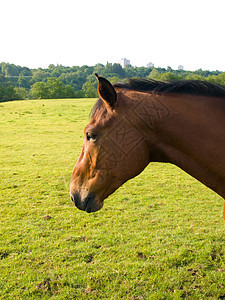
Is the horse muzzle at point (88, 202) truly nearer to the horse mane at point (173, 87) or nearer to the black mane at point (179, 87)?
the horse mane at point (173, 87)

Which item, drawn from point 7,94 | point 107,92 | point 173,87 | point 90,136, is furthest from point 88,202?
point 7,94

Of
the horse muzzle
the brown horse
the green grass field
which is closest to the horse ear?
the brown horse

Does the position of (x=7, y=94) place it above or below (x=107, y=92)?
below

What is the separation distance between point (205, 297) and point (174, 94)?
2279 mm

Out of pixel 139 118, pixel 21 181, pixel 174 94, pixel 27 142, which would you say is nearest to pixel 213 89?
pixel 174 94

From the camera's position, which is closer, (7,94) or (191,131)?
(191,131)

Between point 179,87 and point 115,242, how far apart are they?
8.76 feet

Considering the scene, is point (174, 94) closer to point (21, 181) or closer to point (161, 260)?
point (161, 260)

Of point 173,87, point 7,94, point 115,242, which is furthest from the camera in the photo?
point 7,94

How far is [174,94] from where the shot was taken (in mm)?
2027

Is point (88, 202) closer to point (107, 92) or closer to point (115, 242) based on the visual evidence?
point (107, 92)

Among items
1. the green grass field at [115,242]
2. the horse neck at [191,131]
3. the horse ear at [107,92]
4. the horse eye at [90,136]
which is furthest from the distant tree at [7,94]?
the horse neck at [191,131]

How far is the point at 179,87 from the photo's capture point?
2041 millimetres

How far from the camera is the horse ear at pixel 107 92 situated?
1.87m
